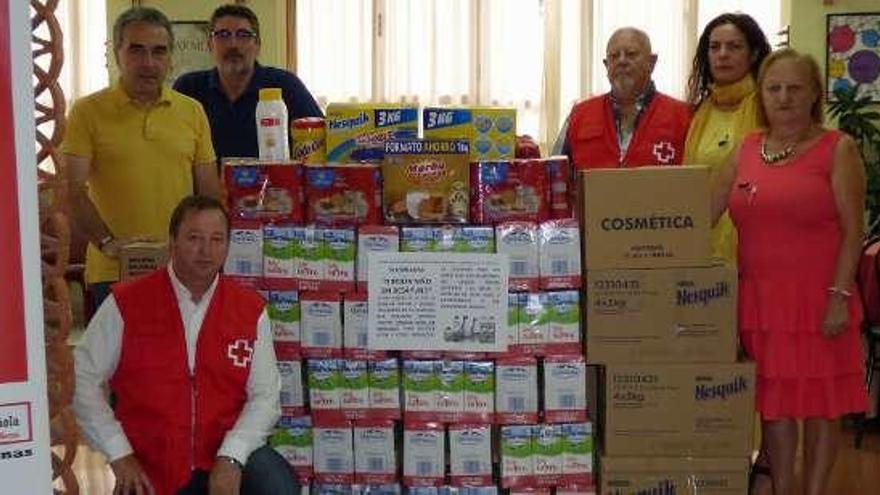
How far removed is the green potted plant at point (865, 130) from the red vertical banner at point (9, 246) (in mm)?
5213

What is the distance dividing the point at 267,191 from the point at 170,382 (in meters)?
A: 0.61

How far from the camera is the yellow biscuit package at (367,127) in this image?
8.26 ft

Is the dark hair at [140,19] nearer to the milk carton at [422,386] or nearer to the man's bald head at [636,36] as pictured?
the milk carton at [422,386]

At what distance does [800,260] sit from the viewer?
2557mm

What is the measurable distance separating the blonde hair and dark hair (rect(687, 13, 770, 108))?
1.23 feet

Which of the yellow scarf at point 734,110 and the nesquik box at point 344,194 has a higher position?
the yellow scarf at point 734,110

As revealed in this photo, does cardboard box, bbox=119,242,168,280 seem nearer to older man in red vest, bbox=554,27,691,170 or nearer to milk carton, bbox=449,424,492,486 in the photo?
milk carton, bbox=449,424,492,486

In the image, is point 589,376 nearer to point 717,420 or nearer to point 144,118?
point 717,420

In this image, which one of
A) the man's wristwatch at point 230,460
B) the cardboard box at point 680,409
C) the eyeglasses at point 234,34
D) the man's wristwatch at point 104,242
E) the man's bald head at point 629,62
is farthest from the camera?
the eyeglasses at point 234,34

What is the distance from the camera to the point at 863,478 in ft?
11.9

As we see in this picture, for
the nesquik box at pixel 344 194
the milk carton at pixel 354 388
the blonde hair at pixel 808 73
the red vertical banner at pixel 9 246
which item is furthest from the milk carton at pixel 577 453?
the red vertical banner at pixel 9 246

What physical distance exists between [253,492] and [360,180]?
2.60ft

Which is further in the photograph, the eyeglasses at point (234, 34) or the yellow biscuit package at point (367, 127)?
the eyeglasses at point (234, 34)

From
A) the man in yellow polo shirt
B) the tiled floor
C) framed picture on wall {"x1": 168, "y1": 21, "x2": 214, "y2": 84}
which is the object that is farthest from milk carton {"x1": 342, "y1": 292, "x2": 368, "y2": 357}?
framed picture on wall {"x1": 168, "y1": 21, "x2": 214, "y2": 84}
